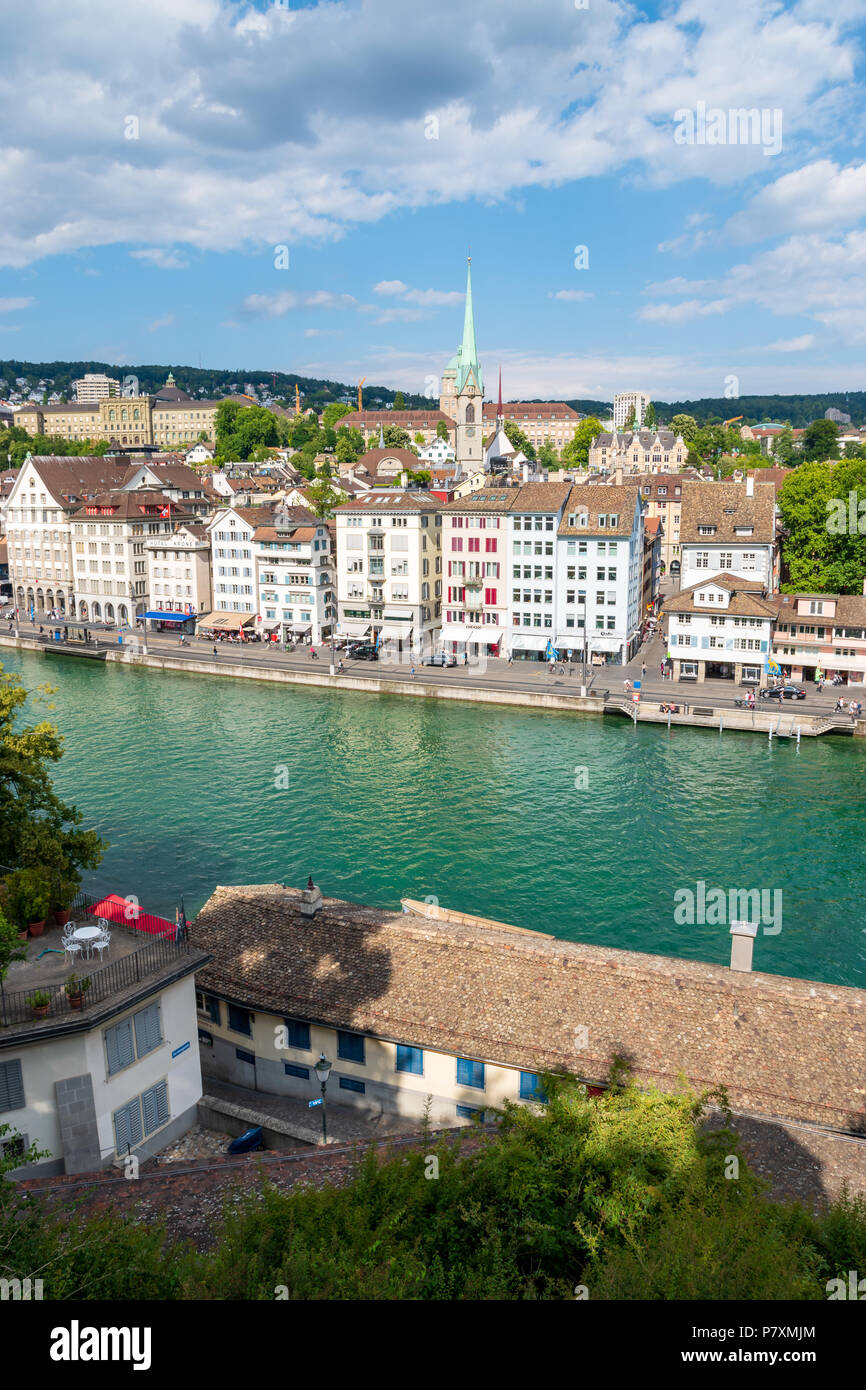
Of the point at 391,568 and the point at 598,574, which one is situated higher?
the point at 391,568

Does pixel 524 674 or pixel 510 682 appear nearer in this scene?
pixel 510 682

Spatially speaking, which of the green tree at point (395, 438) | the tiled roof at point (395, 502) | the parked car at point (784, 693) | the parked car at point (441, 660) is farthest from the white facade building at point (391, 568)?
the green tree at point (395, 438)

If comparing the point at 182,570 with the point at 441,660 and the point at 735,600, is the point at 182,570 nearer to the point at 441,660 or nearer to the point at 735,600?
the point at 441,660

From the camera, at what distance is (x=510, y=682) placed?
64.8m

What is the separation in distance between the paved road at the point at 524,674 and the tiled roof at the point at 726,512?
9749 millimetres

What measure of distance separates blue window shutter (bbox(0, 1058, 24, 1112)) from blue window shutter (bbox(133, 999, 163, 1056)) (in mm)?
2278

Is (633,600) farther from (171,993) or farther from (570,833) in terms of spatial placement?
(171,993)

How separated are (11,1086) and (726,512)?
6226cm

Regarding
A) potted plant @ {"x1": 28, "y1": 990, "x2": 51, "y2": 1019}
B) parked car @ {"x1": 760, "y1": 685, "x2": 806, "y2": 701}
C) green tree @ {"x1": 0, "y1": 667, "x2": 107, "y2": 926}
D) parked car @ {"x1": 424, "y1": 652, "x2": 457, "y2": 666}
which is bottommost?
parked car @ {"x1": 760, "y1": 685, "x2": 806, "y2": 701}

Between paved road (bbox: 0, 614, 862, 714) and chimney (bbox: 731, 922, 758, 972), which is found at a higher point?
paved road (bbox: 0, 614, 862, 714)

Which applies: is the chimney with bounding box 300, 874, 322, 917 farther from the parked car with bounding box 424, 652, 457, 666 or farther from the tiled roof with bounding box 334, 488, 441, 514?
the tiled roof with bounding box 334, 488, 441, 514

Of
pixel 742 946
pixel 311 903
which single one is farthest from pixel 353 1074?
pixel 742 946

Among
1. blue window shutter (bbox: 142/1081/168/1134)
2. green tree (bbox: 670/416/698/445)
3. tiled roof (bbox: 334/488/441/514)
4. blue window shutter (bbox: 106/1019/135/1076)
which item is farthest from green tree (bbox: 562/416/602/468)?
blue window shutter (bbox: 106/1019/135/1076)

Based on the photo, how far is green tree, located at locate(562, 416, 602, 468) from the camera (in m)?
173
